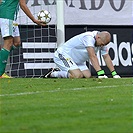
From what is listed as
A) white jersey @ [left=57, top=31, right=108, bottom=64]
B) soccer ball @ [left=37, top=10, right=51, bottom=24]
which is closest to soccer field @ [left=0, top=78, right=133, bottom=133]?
white jersey @ [left=57, top=31, right=108, bottom=64]

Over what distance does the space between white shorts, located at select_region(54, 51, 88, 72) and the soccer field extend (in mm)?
2206

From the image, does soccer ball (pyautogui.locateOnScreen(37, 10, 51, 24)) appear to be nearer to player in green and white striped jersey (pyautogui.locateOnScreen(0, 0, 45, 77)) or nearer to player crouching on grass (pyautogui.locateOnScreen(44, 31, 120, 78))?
player crouching on grass (pyautogui.locateOnScreen(44, 31, 120, 78))

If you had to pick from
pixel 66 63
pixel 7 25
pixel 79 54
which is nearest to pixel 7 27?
pixel 7 25

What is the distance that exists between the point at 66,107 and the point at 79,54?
611 cm

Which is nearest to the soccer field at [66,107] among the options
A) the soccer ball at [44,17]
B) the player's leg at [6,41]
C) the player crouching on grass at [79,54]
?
the player's leg at [6,41]

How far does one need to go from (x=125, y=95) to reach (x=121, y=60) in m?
8.53

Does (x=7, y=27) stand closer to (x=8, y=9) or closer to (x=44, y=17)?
(x=8, y=9)

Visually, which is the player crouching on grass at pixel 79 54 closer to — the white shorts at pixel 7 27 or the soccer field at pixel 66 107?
the white shorts at pixel 7 27

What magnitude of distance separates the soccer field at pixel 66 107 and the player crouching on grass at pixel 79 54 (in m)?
1.75

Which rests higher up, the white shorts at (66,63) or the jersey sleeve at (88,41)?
the jersey sleeve at (88,41)

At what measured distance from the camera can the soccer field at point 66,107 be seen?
22.3ft

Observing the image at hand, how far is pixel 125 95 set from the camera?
9.71 metres

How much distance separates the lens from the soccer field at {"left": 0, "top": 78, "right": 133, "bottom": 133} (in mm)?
6793

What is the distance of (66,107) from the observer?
27.4 ft
